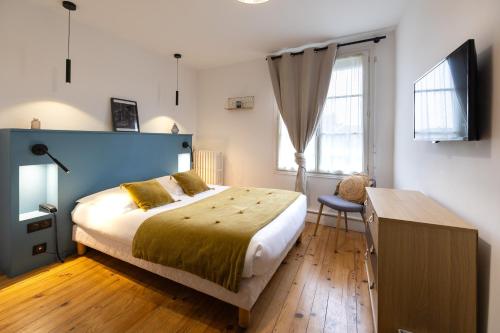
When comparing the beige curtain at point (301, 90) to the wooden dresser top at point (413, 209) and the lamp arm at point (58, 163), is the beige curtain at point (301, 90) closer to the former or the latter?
the wooden dresser top at point (413, 209)

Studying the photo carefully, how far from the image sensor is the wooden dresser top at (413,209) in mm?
1195

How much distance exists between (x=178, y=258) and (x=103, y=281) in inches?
37.3

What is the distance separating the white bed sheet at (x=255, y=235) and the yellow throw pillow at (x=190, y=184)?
306mm

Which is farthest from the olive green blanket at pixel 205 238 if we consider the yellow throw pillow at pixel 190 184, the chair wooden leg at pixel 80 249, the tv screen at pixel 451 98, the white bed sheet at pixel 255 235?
the tv screen at pixel 451 98

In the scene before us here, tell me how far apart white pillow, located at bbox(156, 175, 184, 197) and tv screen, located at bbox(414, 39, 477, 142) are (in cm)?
263

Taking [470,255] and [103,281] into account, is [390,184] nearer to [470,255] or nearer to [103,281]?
[470,255]

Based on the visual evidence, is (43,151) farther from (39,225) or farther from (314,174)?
(314,174)

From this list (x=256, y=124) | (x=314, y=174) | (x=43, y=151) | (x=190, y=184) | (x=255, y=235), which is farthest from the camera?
(x=256, y=124)

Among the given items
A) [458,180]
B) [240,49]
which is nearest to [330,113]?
[240,49]

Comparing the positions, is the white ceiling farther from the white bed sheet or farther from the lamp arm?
the white bed sheet

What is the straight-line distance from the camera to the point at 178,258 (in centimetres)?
168

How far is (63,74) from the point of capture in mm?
2523

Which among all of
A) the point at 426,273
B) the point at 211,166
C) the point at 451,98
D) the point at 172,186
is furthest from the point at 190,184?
the point at 451,98

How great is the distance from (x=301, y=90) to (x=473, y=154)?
2.49 metres
